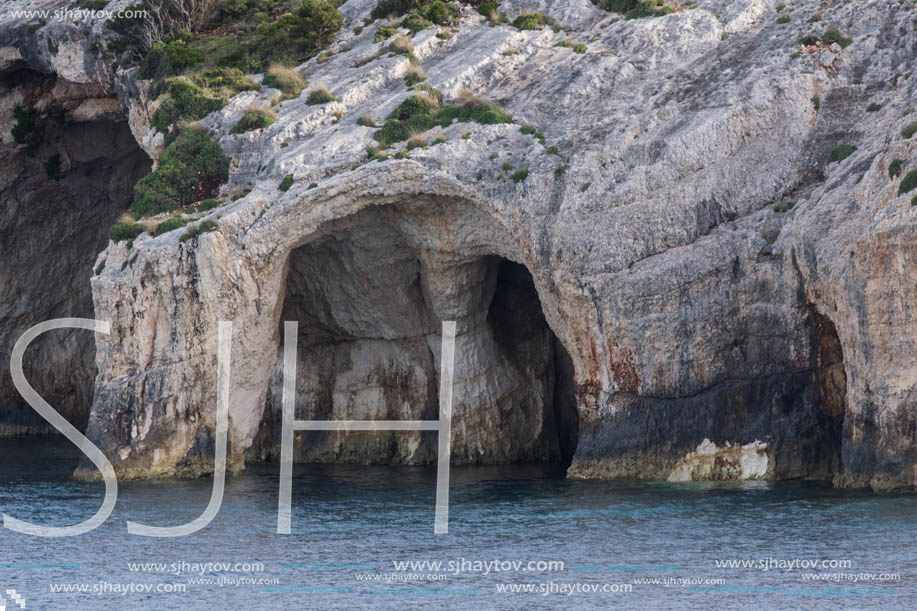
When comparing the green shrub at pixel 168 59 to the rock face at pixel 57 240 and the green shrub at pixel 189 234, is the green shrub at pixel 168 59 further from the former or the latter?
the green shrub at pixel 189 234

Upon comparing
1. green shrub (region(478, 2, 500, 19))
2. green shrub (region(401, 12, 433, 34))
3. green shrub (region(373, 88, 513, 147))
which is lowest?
green shrub (region(373, 88, 513, 147))

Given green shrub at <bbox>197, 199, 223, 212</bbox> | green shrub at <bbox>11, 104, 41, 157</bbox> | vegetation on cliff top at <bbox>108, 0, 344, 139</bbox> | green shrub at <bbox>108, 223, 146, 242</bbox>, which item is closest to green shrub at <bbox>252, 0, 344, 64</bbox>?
vegetation on cliff top at <bbox>108, 0, 344, 139</bbox>

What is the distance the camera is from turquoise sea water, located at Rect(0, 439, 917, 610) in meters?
27.0

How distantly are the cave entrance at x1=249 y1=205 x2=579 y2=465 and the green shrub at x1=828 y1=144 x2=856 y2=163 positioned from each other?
1350 cm

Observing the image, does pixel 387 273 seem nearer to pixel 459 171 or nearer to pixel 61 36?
pixel 459 171

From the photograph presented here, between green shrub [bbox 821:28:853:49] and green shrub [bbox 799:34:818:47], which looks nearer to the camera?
green shrub [bbox 821:28:853:49]

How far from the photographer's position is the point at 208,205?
44.0m

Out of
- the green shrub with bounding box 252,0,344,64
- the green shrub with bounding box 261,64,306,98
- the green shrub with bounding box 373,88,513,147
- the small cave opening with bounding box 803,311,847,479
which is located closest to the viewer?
the small cave opening with bounding box 803,311,847,479

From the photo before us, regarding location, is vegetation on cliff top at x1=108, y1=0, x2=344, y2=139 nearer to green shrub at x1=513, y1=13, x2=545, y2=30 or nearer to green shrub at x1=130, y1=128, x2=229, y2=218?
green shrub at x1=130, y1=128, x2=229, y2=218

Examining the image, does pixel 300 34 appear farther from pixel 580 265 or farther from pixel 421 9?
pixel 580 265

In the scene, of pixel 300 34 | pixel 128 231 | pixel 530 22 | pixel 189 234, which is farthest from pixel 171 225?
pixel 530 22

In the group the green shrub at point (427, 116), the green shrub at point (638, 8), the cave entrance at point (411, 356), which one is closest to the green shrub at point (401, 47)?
the green shrub at point (427, 116)

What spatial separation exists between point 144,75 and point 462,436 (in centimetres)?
2119

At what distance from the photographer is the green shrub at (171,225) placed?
4316 cm
